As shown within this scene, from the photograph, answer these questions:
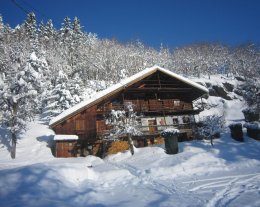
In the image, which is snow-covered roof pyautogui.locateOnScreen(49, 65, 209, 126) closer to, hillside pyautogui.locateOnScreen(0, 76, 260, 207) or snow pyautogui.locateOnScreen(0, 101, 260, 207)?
hillside pyautogui.locateOnScreen(0, 76, 260, 207)

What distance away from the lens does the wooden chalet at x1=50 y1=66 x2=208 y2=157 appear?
77.5 feet

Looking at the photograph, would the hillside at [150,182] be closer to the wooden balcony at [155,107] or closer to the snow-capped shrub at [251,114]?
the wooden balcony at [155,107]

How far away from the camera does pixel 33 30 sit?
6172 centimetres

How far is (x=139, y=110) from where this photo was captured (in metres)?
27.0

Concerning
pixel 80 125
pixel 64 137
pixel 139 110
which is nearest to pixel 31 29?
pixel 80 125

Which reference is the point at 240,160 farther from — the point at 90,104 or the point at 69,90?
the point at 69,90

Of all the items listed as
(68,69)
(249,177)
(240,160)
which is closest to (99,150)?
(240,160)

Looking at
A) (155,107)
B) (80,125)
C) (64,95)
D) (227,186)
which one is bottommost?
(227,186)

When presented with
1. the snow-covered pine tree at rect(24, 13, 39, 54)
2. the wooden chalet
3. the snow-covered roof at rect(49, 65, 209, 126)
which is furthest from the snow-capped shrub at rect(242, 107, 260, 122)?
the snow-covered pine tree at rect(24, 13, 39, 54)

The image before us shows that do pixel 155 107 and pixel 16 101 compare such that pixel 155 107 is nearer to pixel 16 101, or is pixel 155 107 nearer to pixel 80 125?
pixel 80 125

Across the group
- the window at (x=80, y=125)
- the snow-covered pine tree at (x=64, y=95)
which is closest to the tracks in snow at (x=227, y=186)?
the window at (x=80, y=125)

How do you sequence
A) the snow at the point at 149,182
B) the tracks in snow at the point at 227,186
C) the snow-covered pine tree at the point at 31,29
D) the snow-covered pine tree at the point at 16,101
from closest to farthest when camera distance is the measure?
the tracks in snow at the point at 227,186 → the snow at the point at 149,182 → the snow-covered pine tree at the point at 16,101 → the snow-covered pine tree at the point at 31,29

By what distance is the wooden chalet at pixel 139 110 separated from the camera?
23625 millimetres

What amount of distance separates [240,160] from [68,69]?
4954 centimetres
